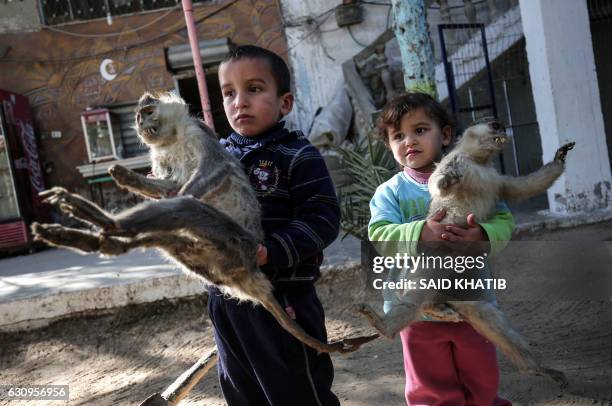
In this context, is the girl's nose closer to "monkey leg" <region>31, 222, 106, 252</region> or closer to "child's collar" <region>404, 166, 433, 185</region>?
"child's collar" <region>404, 166, 433, 185</region>

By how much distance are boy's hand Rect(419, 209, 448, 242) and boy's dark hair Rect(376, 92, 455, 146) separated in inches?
17.4

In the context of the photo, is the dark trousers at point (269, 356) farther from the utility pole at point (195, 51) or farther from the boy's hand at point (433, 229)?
the utility pole at point (195, 51)

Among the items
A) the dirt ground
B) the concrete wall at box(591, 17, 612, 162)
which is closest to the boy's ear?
the dirt ground

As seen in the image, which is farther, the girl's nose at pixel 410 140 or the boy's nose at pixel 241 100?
the girl's nose at pixel 410 140

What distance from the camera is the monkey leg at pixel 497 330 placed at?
2068 millimetres

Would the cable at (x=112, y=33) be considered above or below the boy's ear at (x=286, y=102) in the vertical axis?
above

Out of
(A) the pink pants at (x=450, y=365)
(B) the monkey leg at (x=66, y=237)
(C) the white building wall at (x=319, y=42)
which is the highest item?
(C) the white building wall at (x=319, y=42)

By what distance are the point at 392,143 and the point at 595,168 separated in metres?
3.79

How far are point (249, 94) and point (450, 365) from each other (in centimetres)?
138

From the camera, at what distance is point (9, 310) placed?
466cm

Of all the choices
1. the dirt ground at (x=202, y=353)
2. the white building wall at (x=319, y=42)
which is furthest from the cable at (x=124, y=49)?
the dirt ground at (x=202, y=353)

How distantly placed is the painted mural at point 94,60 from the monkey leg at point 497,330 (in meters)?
7.77

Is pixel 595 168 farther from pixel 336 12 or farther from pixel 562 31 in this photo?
pixel 336 12

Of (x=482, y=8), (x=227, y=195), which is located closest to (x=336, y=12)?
(x=482, y=8)
